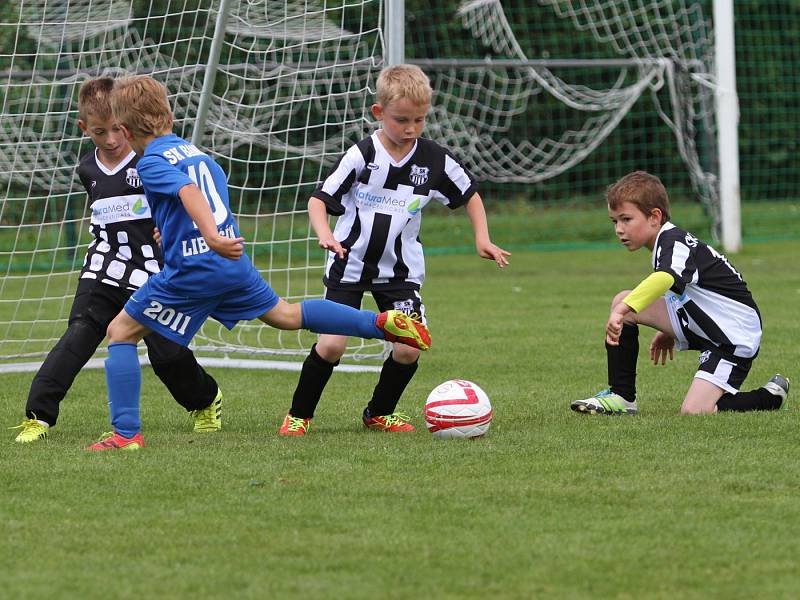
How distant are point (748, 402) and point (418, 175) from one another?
5.74 feet

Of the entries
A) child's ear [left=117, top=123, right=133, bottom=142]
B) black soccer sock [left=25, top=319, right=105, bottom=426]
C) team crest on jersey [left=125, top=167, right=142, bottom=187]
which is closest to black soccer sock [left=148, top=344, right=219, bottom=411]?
black soccer sock [left=25, top=319, right=105, bottom=426]

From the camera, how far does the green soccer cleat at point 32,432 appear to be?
530 cm

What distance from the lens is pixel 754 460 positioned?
14.9ft

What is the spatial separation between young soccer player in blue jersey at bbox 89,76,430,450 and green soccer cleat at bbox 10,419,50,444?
432 mm

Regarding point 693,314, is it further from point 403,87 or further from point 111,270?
point 111,270

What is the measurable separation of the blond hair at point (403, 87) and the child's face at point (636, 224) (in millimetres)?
1024

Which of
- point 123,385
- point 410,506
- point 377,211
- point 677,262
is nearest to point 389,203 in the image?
point 377,211

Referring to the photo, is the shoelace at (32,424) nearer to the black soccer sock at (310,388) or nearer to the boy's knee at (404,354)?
the black soccer sock at (310,388)

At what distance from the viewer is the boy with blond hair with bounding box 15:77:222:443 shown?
18.2ft

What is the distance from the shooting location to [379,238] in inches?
219

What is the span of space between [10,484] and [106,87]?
6.25 ft

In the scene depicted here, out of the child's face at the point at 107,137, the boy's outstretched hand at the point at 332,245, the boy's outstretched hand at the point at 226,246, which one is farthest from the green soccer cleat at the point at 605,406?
the child's face at the point at 107,137

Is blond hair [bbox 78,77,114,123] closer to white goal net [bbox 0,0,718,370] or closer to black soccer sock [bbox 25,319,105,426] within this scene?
black soccer sock [bbox 25,319,105,426]

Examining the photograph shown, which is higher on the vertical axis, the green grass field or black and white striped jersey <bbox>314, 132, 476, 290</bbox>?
black and white striped jersey <bbox>314, 132, 476, 290</bbox>
